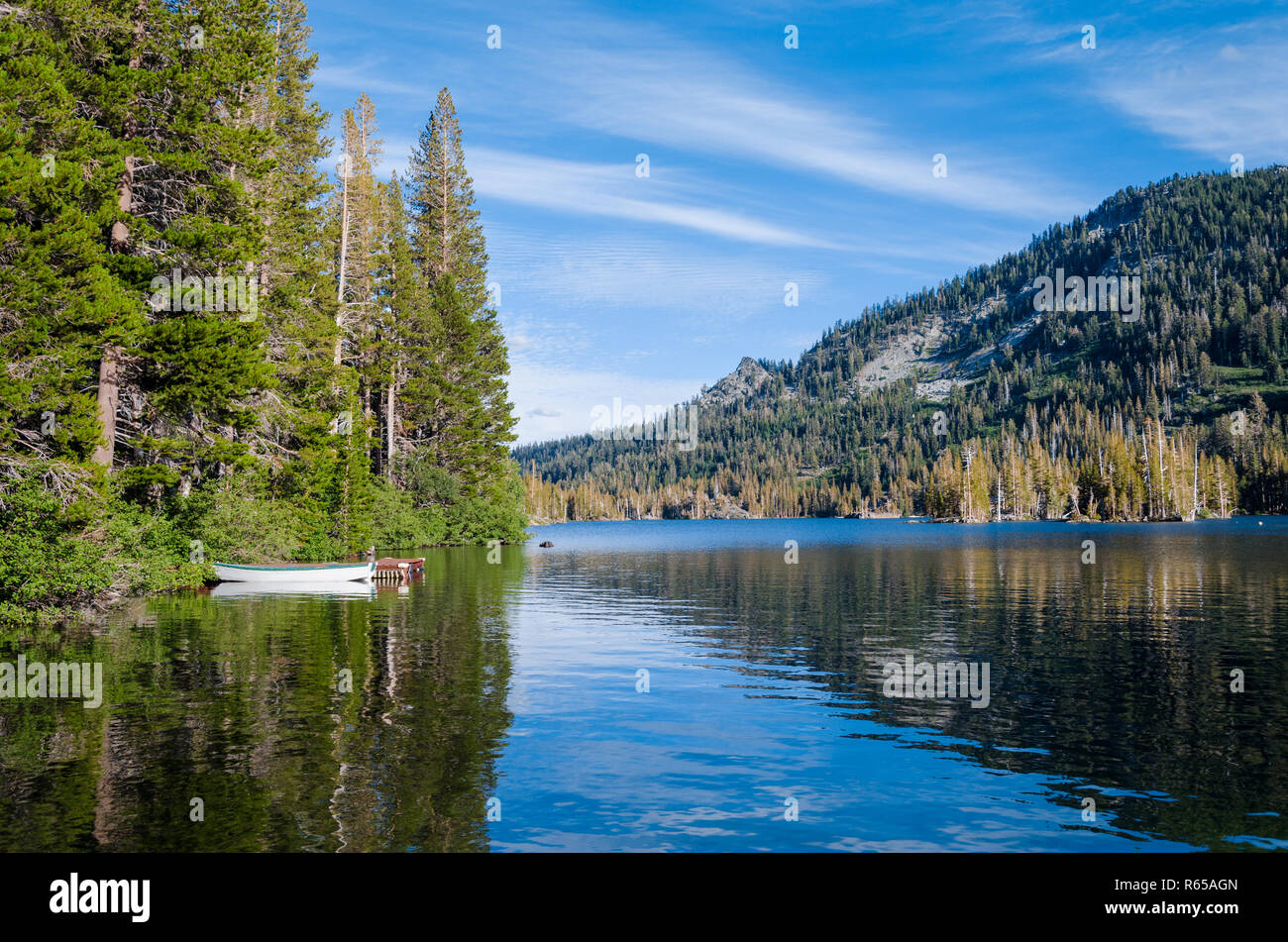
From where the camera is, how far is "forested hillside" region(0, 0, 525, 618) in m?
29.2

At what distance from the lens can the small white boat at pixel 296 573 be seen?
45719mm

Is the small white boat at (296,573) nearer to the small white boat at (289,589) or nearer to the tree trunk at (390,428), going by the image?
the small white boat at (289,589)

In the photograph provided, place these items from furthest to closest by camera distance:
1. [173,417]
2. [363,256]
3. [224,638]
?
[363,256] → [173,417] → [224,638]

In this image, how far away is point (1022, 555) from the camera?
78.6 meters

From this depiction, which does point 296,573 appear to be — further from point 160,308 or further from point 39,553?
point 39,553

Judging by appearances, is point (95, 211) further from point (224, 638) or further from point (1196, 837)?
point (1196, 837)

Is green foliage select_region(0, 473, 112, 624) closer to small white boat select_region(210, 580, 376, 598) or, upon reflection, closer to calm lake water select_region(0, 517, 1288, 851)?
calm lake water select_region(0, 517, 1288, 851)

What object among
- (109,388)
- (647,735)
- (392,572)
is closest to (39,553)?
(109,388)

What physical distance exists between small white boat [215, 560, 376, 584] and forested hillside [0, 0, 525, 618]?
144 cm

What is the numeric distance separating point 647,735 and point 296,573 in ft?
114

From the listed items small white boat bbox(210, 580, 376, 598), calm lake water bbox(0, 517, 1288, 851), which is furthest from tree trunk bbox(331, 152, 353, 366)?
calm lake water bbox(0, 517, 1288, 851)

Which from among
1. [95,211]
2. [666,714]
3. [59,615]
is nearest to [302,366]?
[95,211]

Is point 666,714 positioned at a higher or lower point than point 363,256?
lower

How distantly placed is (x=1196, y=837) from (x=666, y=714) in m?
10.9
